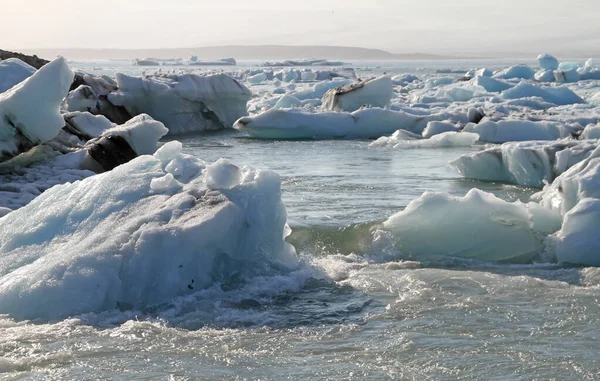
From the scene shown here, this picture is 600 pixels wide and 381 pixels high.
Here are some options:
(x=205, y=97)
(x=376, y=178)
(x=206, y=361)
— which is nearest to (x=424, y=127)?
(x=205, y=97)

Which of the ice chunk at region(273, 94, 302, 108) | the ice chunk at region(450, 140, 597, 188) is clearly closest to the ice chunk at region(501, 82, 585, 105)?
the ice chunk at region(273, 94, 302, 108)

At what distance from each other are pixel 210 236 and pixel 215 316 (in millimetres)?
633

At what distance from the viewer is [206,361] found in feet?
13.4

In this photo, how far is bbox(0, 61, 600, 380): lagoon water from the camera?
397cm

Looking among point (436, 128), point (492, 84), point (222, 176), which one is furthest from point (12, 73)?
point (492, 84)

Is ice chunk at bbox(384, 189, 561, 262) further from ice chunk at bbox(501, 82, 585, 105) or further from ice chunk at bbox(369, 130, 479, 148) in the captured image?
ice chunk at bbox(501, 82, 585, 105)

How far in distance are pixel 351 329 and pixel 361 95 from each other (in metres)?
15.0

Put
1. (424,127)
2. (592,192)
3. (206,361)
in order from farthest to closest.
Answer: (424,127) → (592,192) → (206,361)

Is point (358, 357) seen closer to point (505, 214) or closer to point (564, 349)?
point (564, 349)

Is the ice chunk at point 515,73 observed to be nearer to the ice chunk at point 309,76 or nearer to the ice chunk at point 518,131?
the ice chunk at point 309,76

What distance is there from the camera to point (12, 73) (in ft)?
35.0

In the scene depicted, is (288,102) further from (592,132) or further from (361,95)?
(592,132)

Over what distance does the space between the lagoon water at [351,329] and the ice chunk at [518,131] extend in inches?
359

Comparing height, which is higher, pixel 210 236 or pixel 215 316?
pixel 210 236
